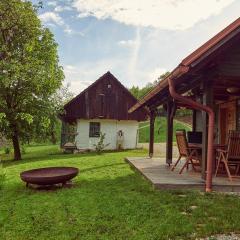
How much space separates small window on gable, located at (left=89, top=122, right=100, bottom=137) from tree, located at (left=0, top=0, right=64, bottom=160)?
7186 millimetres

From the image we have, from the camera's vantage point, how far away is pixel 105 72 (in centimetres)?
2861

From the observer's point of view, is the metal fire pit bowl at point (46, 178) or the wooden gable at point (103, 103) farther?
the wooden gable at point (103, 103)

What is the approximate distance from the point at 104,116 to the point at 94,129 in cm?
127

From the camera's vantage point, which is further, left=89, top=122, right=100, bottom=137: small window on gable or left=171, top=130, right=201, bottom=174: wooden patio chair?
left=89, top=122, right=100, bottom=137: small window on gable

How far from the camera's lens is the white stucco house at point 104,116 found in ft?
90.0

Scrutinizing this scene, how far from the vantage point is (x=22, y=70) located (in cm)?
1952

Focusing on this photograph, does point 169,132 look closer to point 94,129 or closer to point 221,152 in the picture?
point 221,152

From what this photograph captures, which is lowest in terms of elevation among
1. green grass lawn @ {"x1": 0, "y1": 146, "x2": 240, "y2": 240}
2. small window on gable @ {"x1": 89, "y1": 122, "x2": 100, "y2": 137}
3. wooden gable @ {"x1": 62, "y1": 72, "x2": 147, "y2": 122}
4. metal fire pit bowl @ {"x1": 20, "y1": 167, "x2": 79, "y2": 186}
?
green grass lawn @ {"x1": 0, "y1": 146, "x2": 240, "y2": 240}

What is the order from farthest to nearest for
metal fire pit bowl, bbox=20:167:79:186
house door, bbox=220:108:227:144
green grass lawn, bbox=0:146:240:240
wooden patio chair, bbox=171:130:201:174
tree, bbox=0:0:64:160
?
tree, bbox=0:0:64:160 < house door, bbox=220:108:227:144 < wooden patio chair, bbox=171:130:201:174 < metal fire pit bowl, bbox=20:167:79:186 < green grass lawn, bbox=0:146:240:240

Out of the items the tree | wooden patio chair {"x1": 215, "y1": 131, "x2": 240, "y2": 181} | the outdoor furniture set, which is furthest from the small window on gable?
wooden patio chair {"x1": 215, "y1": 131, "x2": 240, "y2": 181}

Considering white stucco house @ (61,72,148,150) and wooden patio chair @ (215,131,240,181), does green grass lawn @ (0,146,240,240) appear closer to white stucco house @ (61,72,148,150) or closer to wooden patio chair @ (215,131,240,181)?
wooden patio chair @ (215,131,240,181)

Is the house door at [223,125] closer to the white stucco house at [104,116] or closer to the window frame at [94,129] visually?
the white stucco house at [104,116]

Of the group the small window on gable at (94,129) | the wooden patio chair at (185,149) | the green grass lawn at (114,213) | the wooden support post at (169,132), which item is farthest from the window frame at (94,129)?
the green grass lawn at (114,213)

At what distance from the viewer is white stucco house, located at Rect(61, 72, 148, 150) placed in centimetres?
2742
